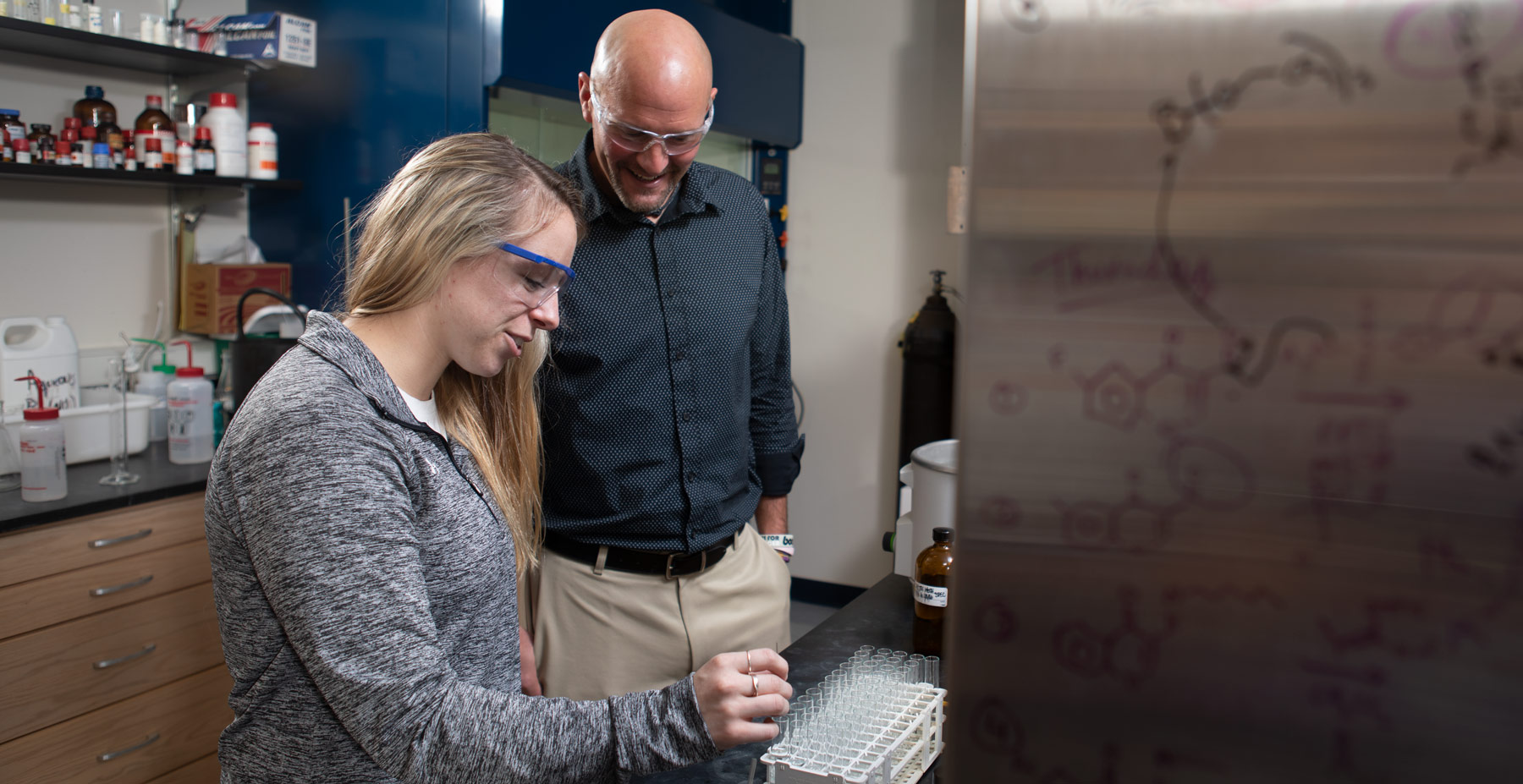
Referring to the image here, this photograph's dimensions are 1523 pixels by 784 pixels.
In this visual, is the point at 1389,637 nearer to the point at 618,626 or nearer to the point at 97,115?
the point at 618,626

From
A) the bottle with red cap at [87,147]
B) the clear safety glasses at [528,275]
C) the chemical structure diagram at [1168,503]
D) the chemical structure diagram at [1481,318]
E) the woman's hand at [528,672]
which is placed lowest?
the woman's hand at [528,672]

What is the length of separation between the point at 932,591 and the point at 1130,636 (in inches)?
39.8

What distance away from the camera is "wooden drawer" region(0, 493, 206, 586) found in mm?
1830

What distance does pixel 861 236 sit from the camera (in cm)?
368

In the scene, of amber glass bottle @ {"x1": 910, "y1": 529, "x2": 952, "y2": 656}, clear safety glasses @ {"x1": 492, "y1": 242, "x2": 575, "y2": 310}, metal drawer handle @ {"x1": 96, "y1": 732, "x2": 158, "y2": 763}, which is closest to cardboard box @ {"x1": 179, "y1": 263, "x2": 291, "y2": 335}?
metal drawer handle @ {"x1": 96, "y1": 732, "x2": 158, "y2": 763}

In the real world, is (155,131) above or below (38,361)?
above

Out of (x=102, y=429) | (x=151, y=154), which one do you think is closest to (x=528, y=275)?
(x=102, y=429)

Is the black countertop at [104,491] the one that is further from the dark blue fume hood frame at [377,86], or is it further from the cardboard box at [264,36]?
the cardboard box at [264,36]

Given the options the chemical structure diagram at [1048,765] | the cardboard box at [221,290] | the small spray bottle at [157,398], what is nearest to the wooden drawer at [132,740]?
the small spray bottle at [157,398]

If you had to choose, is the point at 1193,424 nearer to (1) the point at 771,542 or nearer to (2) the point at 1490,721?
(2) the point at 1490,721

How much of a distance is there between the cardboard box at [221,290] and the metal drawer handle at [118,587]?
2.51ft

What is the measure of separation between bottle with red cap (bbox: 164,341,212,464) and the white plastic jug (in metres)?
0.23

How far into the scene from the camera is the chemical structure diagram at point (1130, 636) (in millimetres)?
399

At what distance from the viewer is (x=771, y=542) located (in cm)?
184
